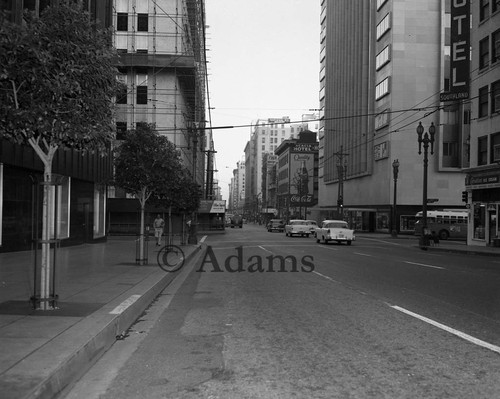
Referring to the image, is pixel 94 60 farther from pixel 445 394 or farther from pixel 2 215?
pixel 2 215

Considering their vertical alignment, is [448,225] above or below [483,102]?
below

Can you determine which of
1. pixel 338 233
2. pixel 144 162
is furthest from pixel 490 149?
pixel 144 162

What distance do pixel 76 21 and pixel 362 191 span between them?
6214cm

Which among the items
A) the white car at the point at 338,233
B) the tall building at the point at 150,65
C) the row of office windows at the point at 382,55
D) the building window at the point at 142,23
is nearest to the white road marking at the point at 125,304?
the white car at the point at 338,233

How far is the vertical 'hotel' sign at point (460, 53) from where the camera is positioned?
33594 mm

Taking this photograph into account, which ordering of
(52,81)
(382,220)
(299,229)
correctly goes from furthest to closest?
(382,220), (299,229), (52,81)

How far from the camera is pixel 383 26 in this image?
58875mm

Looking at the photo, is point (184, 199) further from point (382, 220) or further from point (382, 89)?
point (382, 89)

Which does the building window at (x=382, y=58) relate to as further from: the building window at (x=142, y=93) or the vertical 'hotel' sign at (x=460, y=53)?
the building window at (x=142, y=93)

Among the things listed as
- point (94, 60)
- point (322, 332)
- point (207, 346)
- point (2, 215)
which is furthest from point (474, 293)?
point (2, 215)

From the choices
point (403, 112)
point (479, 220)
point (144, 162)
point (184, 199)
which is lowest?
point (479, 220)

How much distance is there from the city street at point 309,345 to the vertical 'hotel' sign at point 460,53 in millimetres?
24627

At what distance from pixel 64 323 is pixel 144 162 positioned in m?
10.3

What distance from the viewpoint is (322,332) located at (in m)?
7.32
